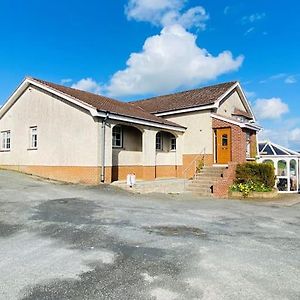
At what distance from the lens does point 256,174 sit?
56.4ft

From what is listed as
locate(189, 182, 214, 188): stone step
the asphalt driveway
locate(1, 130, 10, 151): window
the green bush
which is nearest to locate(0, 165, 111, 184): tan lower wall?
locate(1, 130, 10, 151): window

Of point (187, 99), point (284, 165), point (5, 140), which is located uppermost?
point (187, 99)

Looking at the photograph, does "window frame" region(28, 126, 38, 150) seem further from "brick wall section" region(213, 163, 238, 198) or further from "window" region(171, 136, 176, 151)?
"brick wall section" region(213, 163, 238, 198)

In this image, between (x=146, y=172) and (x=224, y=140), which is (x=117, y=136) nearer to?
(x=146, y=172)

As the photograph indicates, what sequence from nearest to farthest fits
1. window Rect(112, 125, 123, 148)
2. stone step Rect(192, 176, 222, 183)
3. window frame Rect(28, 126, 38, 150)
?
stone step Rect(192, 176, 222, 183)
window Rect(112, 125, 123, 148)
window frame Rect(28, 126, 38, 150)

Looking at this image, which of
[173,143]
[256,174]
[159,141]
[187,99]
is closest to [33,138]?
[159,141]

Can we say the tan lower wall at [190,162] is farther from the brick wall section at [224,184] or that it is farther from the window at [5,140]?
the window at [5,140]

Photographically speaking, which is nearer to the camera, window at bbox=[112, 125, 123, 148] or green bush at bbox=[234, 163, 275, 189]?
green bush at bbox=[234, 163, 275, 189]

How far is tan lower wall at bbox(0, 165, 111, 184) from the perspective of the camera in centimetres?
1639

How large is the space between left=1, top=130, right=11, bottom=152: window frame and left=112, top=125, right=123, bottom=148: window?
8.06 meters

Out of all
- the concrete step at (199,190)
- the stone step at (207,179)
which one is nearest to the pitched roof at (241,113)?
the stone step at (207,179)

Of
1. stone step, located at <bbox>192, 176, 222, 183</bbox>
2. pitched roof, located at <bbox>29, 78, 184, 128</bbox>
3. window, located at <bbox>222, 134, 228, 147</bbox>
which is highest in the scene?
pitched roof, located at <bbox>29, 78, 184, 128</bbox>

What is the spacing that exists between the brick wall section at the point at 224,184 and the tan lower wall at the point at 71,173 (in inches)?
220

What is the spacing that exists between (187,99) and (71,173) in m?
10.9
